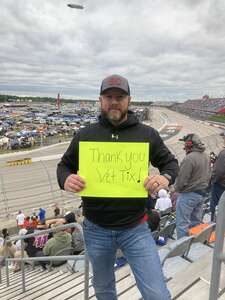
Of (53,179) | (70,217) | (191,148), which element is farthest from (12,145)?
(191,148)

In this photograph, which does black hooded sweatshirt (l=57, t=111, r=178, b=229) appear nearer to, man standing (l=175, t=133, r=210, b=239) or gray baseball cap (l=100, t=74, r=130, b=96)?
gray baseball cap (l=100, t=74, r=130, b=96)

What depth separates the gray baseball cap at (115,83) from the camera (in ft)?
8.05

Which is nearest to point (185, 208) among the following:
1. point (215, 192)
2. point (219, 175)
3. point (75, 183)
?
point (219, 175)

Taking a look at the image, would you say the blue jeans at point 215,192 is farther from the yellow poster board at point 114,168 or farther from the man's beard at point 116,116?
the man's beard at point 116,116

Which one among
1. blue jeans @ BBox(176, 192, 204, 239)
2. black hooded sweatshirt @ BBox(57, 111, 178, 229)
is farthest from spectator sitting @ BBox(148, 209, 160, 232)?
black hooded sweatshirt @ BBox(57, 111, 178, 229)

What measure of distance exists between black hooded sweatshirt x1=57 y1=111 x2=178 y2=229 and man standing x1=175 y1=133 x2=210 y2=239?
275 cm

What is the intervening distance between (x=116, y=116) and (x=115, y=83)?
241 millimetres

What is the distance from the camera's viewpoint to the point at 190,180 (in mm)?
5355

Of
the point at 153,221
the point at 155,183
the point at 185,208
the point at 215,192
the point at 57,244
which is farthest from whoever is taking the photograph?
the point at 215,192

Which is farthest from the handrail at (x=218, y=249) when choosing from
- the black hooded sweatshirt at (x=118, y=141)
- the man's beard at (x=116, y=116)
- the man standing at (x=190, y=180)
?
the man standing at (x=190, y=180)

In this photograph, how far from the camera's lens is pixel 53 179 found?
24.7 m

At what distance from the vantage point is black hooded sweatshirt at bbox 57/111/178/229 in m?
2.49

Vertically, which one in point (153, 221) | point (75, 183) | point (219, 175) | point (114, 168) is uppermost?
point (114, 168)

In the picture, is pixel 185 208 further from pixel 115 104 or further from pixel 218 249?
pixel 218 249
